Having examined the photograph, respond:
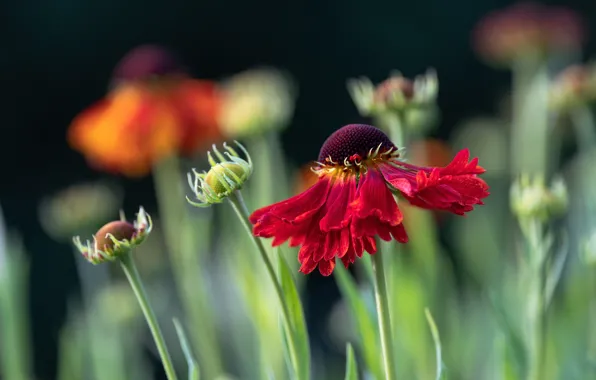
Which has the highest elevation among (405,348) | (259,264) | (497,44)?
(497,44)

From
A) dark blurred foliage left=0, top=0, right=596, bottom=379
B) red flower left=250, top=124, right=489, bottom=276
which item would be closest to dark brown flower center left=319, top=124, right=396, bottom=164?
red flower left=250, top=124, right=489, bottom=276

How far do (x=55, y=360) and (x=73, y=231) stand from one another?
A: 82 centimetres

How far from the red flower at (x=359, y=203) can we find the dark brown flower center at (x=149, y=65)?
1.99 feet

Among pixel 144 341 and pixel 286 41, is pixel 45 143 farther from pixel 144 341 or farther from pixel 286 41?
pixel 144 341

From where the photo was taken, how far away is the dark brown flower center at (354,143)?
16.7 inches

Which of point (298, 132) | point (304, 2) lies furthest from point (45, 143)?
point (304, 2)

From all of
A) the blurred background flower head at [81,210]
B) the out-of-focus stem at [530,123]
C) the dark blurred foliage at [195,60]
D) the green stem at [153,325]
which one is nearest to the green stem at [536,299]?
the green stem at [153,325]

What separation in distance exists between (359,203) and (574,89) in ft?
1.72

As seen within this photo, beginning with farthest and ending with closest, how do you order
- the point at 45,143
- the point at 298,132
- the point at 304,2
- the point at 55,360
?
1. the point at 304,2
2. the point at 298,132
3. the point at 45,143
4. the point at 55,360

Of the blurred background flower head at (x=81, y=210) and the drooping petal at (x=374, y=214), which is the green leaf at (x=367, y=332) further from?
the blurred background flower head at (x=81, y=210)

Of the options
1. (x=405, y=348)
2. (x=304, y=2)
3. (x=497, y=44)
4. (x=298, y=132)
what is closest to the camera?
(x=405, y=348)

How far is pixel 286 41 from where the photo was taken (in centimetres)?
222

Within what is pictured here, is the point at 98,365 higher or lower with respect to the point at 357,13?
lower

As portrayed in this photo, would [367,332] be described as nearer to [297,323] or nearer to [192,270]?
[297,323]
